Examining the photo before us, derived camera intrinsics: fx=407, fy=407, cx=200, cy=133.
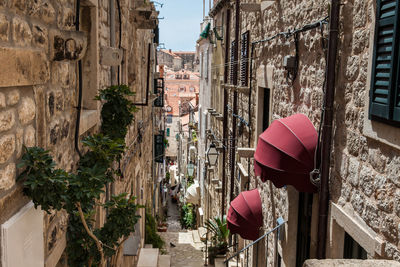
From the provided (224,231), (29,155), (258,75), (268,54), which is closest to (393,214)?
(29,155)

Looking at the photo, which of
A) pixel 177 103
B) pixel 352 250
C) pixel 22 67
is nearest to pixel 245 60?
pixel 352 250

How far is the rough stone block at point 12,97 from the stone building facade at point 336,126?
258 centimetres

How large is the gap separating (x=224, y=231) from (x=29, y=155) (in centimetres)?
959

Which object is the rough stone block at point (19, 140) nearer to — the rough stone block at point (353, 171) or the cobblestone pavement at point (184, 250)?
the rough stone block at point (353, 171)

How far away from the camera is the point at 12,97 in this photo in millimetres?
2293

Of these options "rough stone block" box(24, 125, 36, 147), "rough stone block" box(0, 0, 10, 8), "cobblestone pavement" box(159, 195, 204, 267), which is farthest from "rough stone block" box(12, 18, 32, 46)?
"cobblestone pavement" box(159, 195, 204, 267)

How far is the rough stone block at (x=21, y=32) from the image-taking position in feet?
7.49

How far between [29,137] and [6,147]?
1.36 feet

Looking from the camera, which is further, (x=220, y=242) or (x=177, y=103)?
(x=177, y=103)

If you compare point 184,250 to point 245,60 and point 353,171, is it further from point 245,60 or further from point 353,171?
point 353,171

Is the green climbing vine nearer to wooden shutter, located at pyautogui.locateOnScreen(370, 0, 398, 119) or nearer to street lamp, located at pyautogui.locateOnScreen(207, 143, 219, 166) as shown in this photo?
wooden shutter, located at pyautogui.locateOnScreen(370, 0, 398, 119)

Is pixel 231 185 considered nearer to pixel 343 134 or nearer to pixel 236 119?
pixel 236 119

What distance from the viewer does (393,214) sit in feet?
10.1

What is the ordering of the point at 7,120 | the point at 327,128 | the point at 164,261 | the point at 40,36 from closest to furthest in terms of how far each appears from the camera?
the point at 7,120
the point at 40,36
the point at 327,128
the point at 164,261
